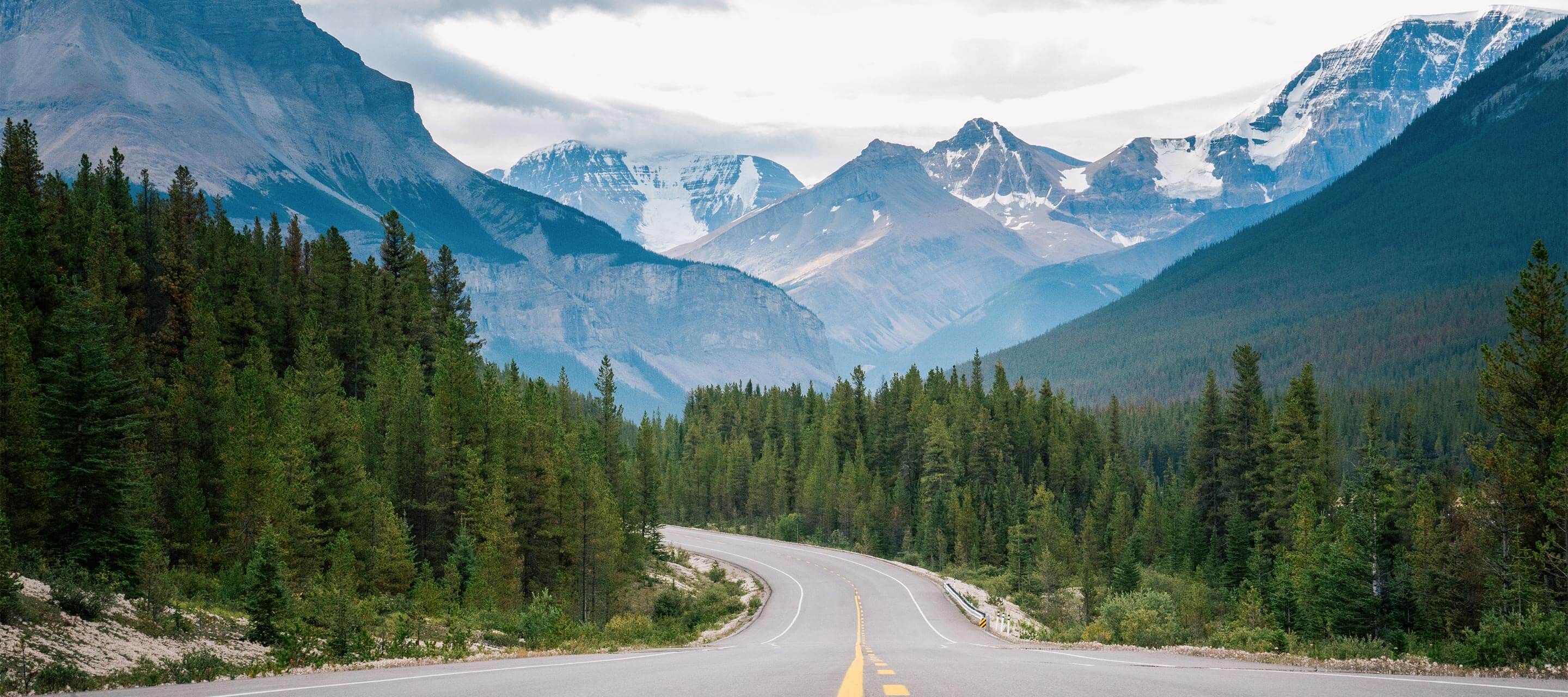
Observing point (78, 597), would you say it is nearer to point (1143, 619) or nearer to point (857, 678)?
point (857, 678)

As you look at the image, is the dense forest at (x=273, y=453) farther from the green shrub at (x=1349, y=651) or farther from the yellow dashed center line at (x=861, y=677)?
the green shrub at (x=1349, y=651)

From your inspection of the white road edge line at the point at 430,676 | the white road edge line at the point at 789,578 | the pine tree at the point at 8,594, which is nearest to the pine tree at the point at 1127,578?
the white road edge line at the point at 789,578

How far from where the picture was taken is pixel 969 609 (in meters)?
50.6

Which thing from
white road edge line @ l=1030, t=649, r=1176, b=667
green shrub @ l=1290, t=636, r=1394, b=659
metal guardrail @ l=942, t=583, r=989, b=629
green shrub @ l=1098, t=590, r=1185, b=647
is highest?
white road edge line @ l=1030, t=649, r=1176, b=667

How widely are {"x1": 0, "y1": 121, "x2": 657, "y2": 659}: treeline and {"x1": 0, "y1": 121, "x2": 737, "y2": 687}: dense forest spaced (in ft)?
0.41

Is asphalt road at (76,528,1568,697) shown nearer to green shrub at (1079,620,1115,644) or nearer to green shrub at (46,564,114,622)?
green shrub at (46,564,114,622)

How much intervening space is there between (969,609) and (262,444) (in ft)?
110

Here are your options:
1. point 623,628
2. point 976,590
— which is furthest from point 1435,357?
point 623,628

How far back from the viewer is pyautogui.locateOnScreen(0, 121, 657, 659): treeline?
94.6ft

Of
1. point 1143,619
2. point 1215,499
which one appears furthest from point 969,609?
point 1215,499

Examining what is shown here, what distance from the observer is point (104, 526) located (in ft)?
94.6

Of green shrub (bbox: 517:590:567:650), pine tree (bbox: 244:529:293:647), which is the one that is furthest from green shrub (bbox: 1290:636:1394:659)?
pine tree (bbox: 244:529:293:647)

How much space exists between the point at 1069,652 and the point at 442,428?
34.5m

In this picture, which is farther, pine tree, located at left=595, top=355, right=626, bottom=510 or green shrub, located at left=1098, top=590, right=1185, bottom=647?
pine tree, located at left=595, top=355, right=626, bottom=510
